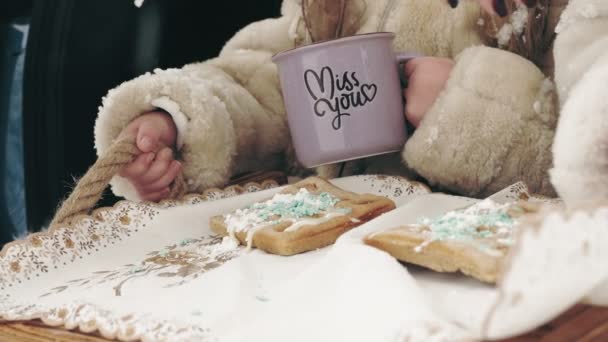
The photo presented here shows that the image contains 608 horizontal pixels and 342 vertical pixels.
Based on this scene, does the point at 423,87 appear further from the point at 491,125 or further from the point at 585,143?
the point at 585,143

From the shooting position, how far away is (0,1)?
1.59 m

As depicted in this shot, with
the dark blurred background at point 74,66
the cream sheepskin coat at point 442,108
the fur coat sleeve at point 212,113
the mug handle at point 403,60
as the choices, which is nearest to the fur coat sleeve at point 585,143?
the cream sheepskin coat at point 442,108

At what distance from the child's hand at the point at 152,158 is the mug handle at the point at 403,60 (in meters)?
0.31

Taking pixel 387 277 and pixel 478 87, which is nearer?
pixel 387 277

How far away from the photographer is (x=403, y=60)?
94cm

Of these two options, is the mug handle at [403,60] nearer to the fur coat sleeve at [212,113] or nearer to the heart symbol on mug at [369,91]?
the heart symbol on mug at [369,91]

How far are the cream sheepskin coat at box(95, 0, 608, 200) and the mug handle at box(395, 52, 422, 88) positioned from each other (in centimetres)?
7

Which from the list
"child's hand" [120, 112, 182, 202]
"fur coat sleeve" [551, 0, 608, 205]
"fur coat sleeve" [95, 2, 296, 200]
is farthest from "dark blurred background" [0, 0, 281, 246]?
"fur coat sleeve" [551, 0, 608, 205]

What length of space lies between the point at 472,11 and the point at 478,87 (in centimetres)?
20

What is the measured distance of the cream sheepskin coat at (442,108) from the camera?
0.82m

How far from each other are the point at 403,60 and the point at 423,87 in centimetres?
8

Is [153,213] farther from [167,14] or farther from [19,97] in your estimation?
[19,97]

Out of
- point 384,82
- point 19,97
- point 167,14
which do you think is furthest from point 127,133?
point 19,97

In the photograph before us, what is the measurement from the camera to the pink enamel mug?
0.80 meters
